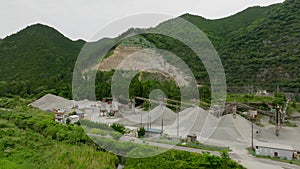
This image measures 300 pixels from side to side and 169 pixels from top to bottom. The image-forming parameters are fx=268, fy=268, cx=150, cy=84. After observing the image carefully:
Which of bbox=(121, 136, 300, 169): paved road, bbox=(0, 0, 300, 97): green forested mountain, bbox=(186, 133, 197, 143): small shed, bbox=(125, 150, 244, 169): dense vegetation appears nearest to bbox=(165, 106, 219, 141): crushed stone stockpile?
bbox=(186, 133, 197, 143): small shed

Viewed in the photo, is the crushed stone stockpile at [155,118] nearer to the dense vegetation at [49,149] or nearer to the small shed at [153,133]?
the small shed at [153,133]

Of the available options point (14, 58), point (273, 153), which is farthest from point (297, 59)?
point (14, 58)

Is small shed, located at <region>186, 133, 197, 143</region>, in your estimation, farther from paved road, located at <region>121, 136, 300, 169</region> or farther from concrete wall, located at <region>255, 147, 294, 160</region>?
concrete wall, located at <region>255, 147, 294, 160</region>

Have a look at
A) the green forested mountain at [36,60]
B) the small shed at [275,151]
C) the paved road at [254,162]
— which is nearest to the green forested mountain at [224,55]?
the green forested mountain at [36,60]

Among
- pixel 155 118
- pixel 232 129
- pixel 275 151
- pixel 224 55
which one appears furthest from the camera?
pixel 224 55

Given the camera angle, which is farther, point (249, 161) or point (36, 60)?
point (36, 60)

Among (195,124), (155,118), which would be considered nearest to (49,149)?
(155,118)

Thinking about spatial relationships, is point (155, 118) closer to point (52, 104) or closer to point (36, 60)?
point (52, 104)

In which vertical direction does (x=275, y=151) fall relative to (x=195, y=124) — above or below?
below
